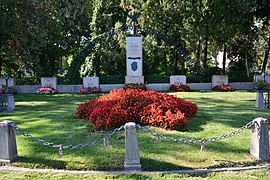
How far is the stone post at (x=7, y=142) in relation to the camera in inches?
253

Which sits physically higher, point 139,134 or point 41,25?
point 41,25

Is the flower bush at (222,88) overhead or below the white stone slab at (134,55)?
below

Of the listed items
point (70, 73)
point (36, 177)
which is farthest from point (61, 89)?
point (36, 177)

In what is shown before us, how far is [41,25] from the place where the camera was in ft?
83.6

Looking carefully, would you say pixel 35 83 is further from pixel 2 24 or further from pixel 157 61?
pixel 157 61

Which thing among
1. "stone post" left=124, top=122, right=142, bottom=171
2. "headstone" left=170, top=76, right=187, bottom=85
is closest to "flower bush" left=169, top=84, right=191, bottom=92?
"headstone" left=170, top=76, right=187, bottom=85

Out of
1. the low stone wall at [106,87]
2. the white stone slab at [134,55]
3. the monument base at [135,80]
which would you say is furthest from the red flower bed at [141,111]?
the low stone wall at [106,87]

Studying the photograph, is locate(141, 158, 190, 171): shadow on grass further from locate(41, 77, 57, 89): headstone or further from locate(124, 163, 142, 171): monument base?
locate(41, 77, 57, 89): headstone

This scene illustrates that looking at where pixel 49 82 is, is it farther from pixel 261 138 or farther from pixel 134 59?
pixel 261 138

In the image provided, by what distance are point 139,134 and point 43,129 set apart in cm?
314

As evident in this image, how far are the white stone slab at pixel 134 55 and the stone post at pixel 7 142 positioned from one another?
17359 mm

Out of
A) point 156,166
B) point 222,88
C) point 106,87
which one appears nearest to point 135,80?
point 106,87

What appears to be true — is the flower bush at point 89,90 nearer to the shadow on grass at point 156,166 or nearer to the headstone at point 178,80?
the headstone at point 178,80

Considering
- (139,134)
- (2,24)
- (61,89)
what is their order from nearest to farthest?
(139,134), (2,24), (61,89)
